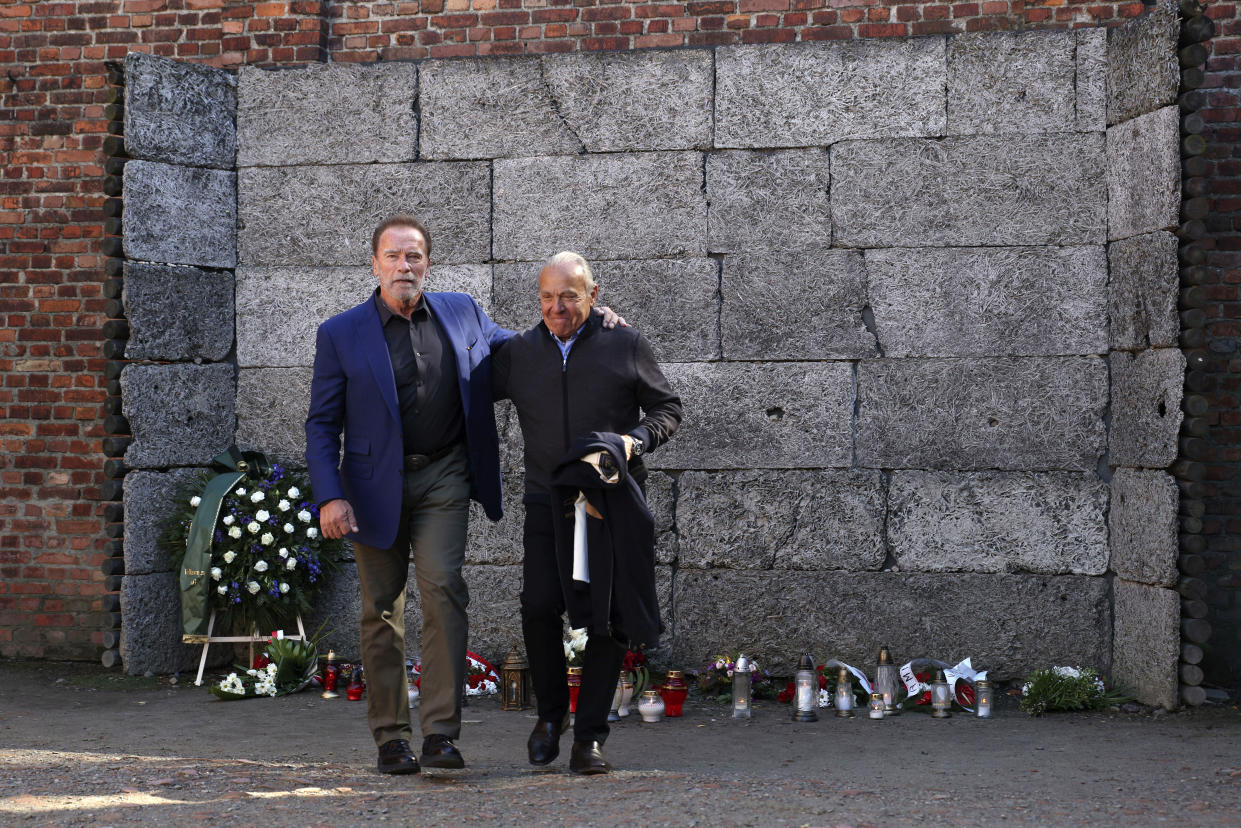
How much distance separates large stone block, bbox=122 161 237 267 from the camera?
21.9 ft

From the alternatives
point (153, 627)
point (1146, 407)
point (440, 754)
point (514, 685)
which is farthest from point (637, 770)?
point (153, 627)

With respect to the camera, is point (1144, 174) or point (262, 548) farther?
point (262, 548)

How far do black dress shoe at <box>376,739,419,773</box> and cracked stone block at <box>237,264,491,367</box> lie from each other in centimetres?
301

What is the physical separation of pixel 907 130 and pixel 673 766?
139 inches

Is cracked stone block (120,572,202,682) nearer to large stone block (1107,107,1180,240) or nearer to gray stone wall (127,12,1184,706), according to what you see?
gray stone wall (127,12,1184,706)

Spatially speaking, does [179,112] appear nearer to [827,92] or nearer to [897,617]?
[827,92]

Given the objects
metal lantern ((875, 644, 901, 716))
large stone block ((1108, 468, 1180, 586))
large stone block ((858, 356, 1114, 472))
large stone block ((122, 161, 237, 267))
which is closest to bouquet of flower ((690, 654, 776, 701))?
metal lantern ((875, 644, 901, 716))

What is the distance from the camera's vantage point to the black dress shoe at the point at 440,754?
4355mm

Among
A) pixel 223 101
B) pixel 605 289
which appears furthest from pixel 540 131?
pixel 223 101

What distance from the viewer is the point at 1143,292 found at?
5.97 m

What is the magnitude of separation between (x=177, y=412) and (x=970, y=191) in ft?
14.4

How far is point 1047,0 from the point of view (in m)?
6.62

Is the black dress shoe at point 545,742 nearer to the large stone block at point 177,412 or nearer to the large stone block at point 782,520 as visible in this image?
the large stone block at point 782,520

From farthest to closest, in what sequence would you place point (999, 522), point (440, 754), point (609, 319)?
point (999, 522) → point (609, 319) → point (440, 754)
